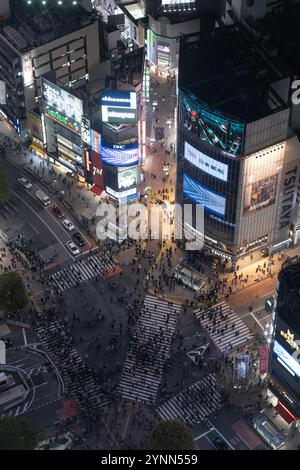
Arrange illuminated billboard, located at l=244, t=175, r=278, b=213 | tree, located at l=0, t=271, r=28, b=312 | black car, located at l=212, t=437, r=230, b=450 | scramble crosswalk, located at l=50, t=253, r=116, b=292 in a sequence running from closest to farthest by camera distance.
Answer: black car, located at l=212, t=437, r=230, b=450 < tree, located at l=0, t=271, r=28, b=312 < illuminated billboard, located at l=244, t=175, r=278, b=213 < scramble crosswalk, located at l=50, t=253, r=116, b=292

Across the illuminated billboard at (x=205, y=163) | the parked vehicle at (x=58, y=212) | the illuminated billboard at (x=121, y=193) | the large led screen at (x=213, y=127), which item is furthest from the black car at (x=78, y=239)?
A: the large led screen at (x=213, y=127)

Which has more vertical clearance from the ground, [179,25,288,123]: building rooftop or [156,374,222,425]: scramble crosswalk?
[179,25,288,123]: building rooftop

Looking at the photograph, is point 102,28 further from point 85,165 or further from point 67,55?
point 85,165

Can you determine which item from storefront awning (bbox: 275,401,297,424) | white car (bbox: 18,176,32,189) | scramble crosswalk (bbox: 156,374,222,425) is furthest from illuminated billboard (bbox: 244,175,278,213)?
white car (bbox: 18,176,32,189)

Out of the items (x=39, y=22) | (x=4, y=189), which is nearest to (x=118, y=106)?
(x=4, y=189)

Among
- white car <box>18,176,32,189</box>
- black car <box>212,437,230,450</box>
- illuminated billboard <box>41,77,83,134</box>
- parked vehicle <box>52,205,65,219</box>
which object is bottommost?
black car <box>212,437,230,450</box>

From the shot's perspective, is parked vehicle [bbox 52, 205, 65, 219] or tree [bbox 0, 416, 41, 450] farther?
parked vehicle [bbox 52, 205, 65, 219]

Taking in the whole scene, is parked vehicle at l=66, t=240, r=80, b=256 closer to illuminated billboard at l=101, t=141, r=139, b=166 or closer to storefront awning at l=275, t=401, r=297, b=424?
illuminated billboard at l=101, t=141, r=139, b=166
